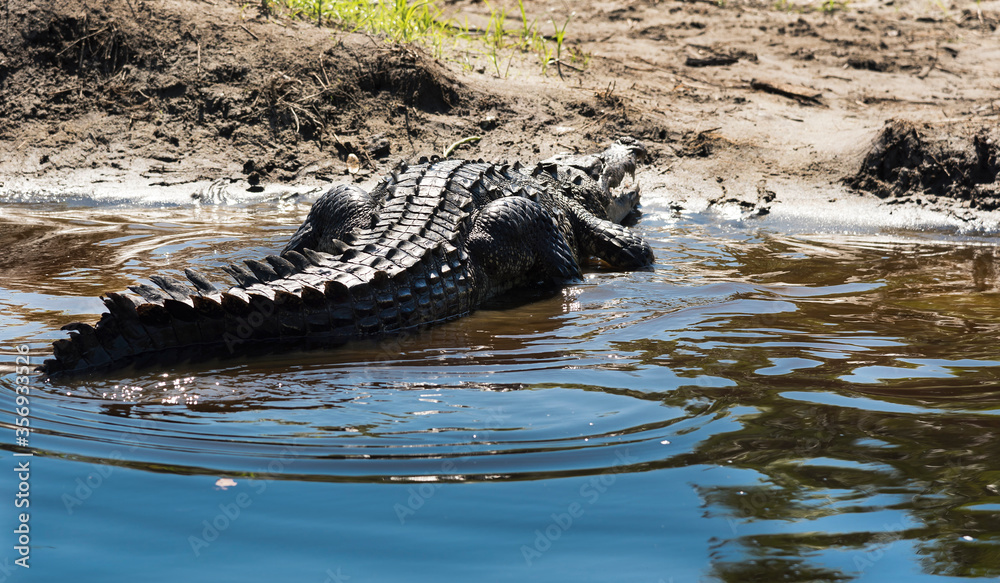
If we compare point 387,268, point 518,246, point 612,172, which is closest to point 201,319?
point 387,268

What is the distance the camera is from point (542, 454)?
7.09 feet

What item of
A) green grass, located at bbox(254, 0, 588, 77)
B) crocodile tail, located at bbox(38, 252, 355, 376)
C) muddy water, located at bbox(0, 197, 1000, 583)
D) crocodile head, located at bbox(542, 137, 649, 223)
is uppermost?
green grass, located at bbox(254, 0, 588, 77)

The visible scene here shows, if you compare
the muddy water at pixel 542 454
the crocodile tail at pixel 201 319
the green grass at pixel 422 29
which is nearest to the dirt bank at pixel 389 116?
the green grass at pixel 422 29

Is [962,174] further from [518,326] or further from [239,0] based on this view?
[239,0]

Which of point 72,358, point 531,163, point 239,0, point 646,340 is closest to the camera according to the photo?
point 72,358

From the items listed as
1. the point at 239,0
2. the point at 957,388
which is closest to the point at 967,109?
the point at 957,388

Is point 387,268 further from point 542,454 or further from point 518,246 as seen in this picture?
point 542,454

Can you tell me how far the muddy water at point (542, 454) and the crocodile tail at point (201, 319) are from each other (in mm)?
123

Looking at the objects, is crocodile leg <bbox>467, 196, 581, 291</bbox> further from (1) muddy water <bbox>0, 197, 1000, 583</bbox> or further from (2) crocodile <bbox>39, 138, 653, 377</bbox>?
(1) muddy water <bbox>0, 197, 1000, 583</bbox>

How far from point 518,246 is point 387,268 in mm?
1047

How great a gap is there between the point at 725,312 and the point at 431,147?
12.9 ft

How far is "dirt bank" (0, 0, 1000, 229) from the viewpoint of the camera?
20.7 feet

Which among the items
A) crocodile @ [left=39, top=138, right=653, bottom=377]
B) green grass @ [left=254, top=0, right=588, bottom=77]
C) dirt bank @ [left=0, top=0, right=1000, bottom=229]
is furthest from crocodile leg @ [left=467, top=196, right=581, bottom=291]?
green grass @ [left=254, top=0, right=588, bottom=77]

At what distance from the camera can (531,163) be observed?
6797 mm
